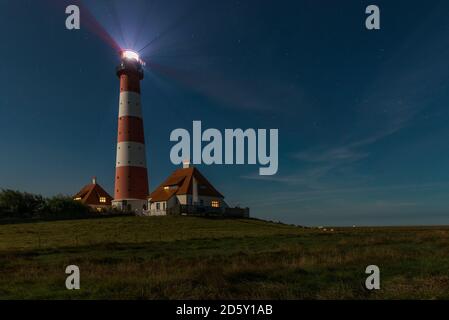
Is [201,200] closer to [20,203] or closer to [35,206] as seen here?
[35,206]

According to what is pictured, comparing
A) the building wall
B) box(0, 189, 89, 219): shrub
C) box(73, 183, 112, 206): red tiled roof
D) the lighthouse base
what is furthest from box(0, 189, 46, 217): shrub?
the building wall

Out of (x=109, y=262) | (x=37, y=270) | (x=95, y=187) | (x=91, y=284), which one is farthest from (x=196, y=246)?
(x=95, y=187)

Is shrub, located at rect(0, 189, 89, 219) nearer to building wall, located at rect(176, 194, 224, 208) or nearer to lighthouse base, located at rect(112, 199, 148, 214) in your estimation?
lighthouse base, located at rect(112, 199, 148, 214)

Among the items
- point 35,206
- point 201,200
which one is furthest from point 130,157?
point 35,206

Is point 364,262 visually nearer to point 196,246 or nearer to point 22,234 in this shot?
point 196,246

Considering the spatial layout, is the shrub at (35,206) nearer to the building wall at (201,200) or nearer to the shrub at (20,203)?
the shrub at (20,203)

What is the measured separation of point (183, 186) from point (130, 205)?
9098mm

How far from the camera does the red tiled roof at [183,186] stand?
61.0 m

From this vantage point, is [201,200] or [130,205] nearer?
[130,205]

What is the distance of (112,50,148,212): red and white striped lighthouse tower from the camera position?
5638cm

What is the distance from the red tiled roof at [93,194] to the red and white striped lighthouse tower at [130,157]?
1415 cm

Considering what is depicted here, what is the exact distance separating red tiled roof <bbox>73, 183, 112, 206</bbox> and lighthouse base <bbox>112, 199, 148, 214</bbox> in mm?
14480

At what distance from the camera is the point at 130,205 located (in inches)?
2263

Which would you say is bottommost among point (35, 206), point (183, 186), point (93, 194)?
point (35, 206)
